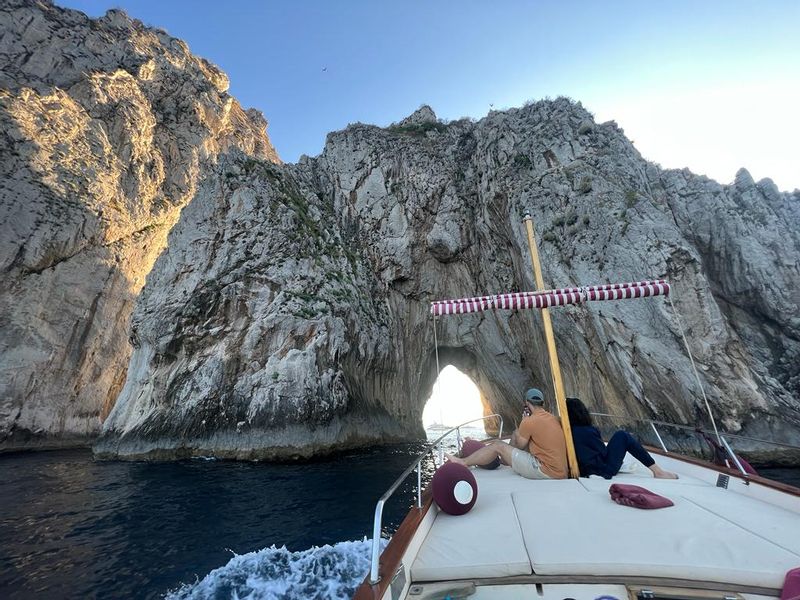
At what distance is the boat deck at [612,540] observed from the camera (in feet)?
8.98

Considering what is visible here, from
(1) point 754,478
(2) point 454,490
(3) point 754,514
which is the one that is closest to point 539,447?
(2) point 454,490

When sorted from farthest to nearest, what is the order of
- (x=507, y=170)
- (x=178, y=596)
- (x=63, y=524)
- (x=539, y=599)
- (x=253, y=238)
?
(x=507, y=170) → (x=253, y=238) → (x=63, y=524) → (x=178, y=596) → (x=539, y=599)

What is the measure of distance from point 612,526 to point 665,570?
803 mm

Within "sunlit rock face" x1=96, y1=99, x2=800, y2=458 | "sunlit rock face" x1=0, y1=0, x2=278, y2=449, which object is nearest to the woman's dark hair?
"sunlit rock face" x1=96, y1=99, x2=800, y2=458

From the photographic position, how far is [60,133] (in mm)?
31578

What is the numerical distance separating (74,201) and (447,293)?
3470 centimetres

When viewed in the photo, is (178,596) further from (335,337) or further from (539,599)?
(335,337)

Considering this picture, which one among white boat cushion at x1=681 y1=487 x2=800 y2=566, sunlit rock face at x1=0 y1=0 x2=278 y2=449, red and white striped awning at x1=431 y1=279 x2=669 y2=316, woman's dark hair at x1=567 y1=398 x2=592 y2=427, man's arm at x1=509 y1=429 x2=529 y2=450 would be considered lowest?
white boat cushion at x1=681 y1=487 x2=800 y2=566

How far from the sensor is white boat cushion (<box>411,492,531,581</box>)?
295 centimetres

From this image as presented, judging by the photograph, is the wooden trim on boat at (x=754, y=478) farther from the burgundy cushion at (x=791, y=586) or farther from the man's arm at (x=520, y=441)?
the man's arm at (x=520, y=441)

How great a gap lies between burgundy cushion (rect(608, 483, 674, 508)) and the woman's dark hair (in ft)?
6.30

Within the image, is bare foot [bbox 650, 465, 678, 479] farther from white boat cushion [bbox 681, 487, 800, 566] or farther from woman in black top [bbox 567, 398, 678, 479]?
white boat cushion [bbox 681, 487, 800, 566]

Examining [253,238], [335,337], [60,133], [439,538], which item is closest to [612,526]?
[439,538]

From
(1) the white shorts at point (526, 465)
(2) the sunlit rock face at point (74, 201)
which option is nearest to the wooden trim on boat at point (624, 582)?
(1) the white shorts at point (526, 465)
